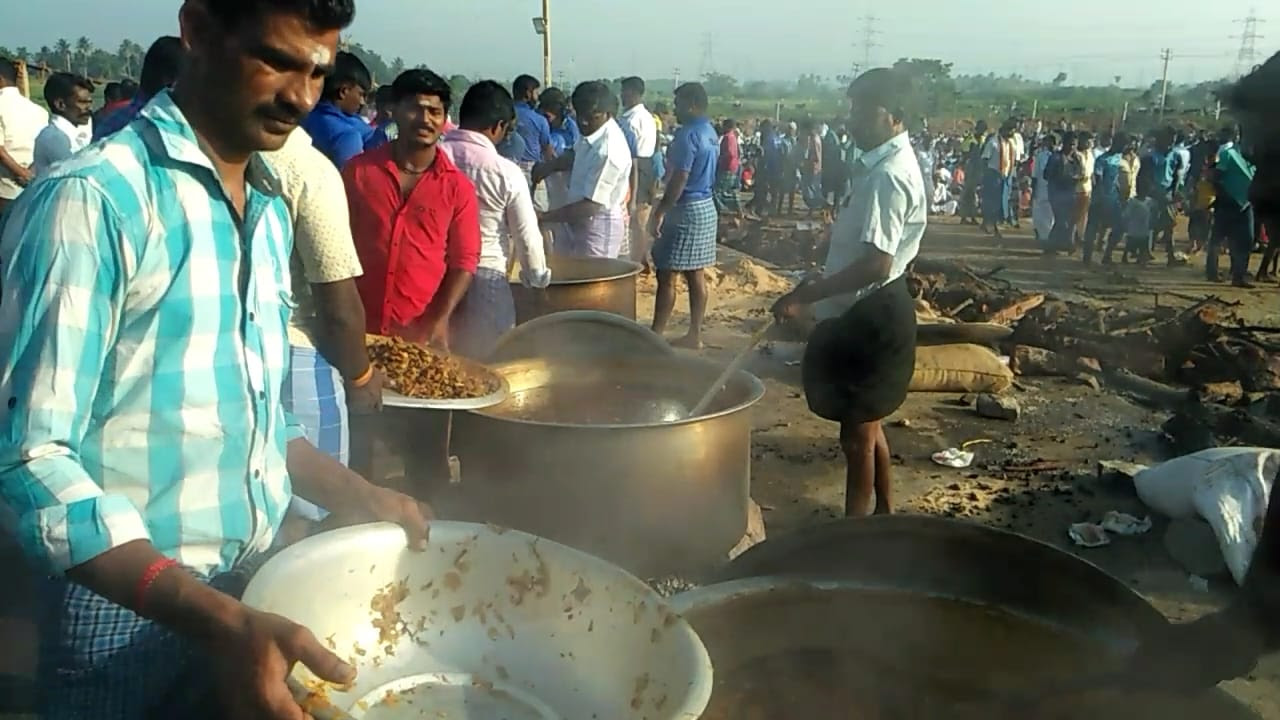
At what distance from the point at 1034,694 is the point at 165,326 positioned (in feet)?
6.10

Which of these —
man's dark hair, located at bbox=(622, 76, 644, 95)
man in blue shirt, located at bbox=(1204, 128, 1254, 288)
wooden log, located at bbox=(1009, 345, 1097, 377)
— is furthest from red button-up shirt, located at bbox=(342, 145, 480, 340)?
man in blue shirt, located at bbox=(1204, 128, 1254, 288)

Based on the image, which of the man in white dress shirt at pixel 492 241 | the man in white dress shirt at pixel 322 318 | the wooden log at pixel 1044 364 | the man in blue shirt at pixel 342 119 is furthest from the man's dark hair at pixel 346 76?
the wooden log at pixel 1044 364

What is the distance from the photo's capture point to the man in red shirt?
3.94m

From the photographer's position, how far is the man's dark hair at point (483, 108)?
503 centimetres

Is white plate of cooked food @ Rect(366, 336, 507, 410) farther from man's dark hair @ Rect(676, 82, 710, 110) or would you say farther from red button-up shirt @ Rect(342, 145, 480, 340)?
man's dark hair @ Rect(676, 82, 710, 110)

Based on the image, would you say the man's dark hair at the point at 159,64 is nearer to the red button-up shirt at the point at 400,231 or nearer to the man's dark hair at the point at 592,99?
the red button-up shirt at the point at 400,231

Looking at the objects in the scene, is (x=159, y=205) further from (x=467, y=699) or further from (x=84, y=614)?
(x=467, y=699)

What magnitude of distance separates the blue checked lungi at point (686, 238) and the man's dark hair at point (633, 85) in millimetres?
1652

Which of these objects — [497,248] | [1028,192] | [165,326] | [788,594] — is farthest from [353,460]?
[1028,192]

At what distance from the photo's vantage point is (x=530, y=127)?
28.4 ft

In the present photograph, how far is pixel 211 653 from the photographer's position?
1249 millimetres

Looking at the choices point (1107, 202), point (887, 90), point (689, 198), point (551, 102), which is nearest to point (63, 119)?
point (689, 198)

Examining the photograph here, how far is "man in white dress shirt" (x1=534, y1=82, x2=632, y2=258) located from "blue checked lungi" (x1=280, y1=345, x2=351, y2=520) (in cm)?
349

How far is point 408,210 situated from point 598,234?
272cm
